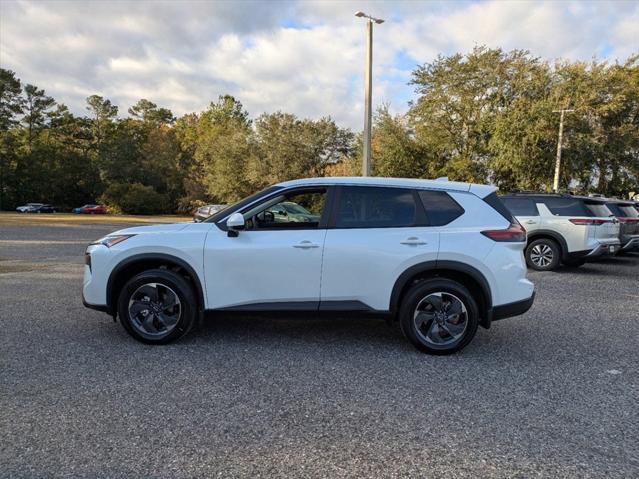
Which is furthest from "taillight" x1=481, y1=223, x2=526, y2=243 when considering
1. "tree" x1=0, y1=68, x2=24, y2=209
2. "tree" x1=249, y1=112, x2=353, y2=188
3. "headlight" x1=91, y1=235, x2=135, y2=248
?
"tree" x1=0, y1=68, x2=24, y2=209

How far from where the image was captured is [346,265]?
4672mm

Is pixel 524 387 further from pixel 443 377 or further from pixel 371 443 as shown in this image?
pixel 371 443

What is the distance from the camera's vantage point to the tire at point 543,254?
34.5 feet

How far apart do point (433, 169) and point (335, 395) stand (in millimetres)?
26854

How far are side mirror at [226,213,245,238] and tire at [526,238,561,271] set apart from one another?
26.9 feet

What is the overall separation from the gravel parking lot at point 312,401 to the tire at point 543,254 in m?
4.68

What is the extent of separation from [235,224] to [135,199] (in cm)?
5679

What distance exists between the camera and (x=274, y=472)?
2.73 m

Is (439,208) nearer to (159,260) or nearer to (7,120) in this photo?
(159,260)

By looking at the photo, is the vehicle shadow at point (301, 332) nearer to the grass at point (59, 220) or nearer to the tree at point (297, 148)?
the grass at point (59, 220)

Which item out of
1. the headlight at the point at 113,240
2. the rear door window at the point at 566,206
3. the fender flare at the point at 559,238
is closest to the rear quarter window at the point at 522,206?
the rear door window at the point at 566,206

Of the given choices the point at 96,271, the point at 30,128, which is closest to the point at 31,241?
the point at 96,271

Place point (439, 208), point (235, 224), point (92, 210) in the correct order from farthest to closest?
point (92, 210), point (439, 208), point (235, 224)

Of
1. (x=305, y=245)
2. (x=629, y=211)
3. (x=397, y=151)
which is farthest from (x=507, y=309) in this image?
(x=397, y=151)
